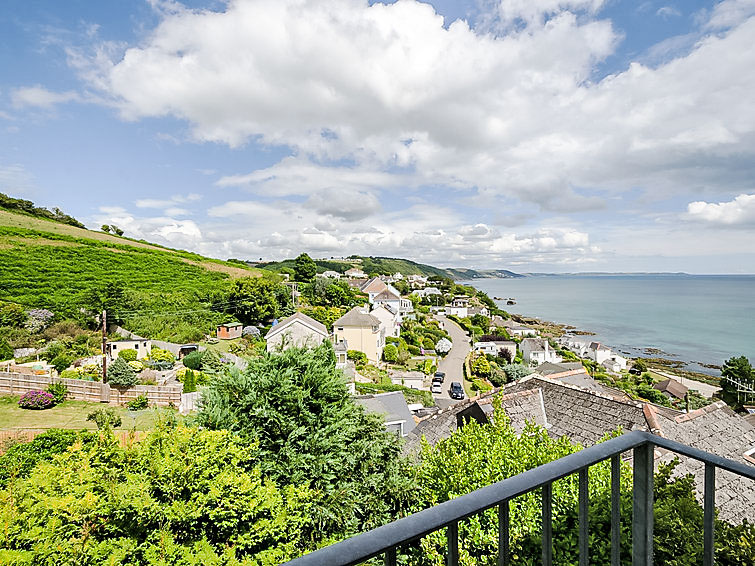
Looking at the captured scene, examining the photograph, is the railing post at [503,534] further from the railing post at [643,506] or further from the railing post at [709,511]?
the railing post at [709,511]

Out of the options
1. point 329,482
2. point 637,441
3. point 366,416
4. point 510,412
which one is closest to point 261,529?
point 329,482

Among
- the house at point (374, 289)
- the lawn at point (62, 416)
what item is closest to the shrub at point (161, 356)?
the lawn at point (62, 416)

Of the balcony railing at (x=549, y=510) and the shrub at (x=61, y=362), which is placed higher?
the balcony railing at (x=549, y=510)

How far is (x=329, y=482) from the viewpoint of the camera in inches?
255

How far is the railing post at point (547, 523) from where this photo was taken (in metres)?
1.04

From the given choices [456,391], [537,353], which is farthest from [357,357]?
[537,353]

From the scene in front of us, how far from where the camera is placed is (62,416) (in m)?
12.9

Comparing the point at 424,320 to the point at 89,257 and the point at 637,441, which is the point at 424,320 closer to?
the point at 89,257

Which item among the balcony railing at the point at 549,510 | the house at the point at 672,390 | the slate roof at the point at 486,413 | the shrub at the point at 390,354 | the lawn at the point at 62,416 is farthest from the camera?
the shrub at the point at 390,354

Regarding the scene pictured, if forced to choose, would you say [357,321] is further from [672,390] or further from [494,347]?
[672,390]

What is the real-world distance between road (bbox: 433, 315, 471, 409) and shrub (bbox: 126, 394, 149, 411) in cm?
1398

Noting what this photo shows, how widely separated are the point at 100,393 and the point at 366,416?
11880 millimetres

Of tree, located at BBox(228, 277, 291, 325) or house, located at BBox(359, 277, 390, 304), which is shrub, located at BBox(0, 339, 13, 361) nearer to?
tree, located at BBox(228, 277, 291, 325)

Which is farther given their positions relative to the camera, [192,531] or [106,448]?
[106,448]
